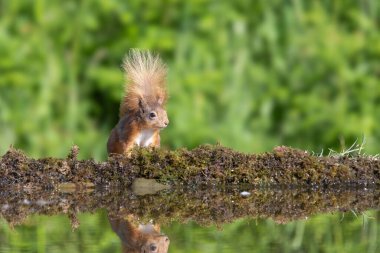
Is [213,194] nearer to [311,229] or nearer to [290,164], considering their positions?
[290,164]

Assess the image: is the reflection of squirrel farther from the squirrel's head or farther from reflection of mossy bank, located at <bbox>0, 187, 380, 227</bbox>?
reflection of mossy bank, located at <bbox>0, 187, 380, 227</bbox>

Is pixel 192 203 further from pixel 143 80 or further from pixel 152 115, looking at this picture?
pixel 143 80

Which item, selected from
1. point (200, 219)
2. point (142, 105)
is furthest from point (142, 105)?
point (200, 219)

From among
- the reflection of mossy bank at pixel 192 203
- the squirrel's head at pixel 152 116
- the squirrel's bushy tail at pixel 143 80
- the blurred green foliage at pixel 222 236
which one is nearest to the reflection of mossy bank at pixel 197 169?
the reflection of mossy bank at pixel 192 203

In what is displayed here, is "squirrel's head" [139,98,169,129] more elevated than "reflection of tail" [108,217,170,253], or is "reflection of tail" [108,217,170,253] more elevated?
"squirrel's head" [139,98,169,129]

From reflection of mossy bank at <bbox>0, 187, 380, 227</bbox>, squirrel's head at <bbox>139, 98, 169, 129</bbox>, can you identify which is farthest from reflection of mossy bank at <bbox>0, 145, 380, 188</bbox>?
squirrel's head at <bbox>139, 98, 169, 129</bbox>

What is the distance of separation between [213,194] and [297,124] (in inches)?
235

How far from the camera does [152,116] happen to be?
5914 millimetres

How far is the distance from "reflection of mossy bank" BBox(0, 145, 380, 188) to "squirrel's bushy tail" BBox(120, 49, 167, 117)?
1.21 m

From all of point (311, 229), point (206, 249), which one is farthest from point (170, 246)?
point (311, 229)

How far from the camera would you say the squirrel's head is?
232 inches

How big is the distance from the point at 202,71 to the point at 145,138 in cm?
432

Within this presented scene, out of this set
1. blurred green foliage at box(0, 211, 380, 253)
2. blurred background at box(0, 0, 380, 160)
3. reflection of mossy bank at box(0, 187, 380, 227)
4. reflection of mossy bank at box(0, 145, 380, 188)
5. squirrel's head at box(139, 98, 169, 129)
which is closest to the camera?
blurred green foliage at box(0, 211, 380, 253)

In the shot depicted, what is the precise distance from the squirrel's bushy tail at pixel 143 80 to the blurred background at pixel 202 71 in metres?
3.54
